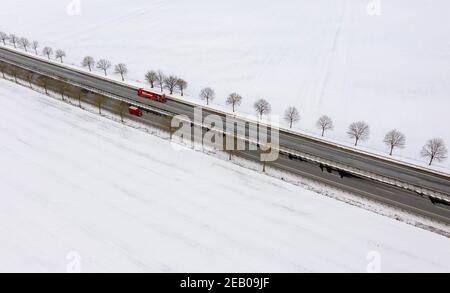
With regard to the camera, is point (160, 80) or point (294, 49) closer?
point (160, 80)

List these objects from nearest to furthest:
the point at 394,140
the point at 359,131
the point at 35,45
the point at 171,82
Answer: the point at 394,140 < the point at 359,131 < the point at 171,82 < the point at 35,45

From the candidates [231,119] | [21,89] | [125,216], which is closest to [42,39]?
[21,89]

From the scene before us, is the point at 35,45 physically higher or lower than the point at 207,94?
higher

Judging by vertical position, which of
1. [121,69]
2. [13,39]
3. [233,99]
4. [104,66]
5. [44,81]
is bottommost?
[233,99]

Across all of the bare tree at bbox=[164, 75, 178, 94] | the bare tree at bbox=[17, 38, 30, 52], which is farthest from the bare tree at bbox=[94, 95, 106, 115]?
the bare tree at bbox=[17, 38, 30, 52]

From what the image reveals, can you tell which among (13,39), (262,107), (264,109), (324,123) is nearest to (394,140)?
(324,123)

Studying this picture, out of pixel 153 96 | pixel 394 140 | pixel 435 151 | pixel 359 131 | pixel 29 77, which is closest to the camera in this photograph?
pixel 435 151

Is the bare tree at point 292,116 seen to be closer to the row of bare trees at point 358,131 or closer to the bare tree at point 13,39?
the row of bare trees at point 358,131

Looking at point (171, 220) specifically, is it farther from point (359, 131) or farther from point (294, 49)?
point (294, 49)
